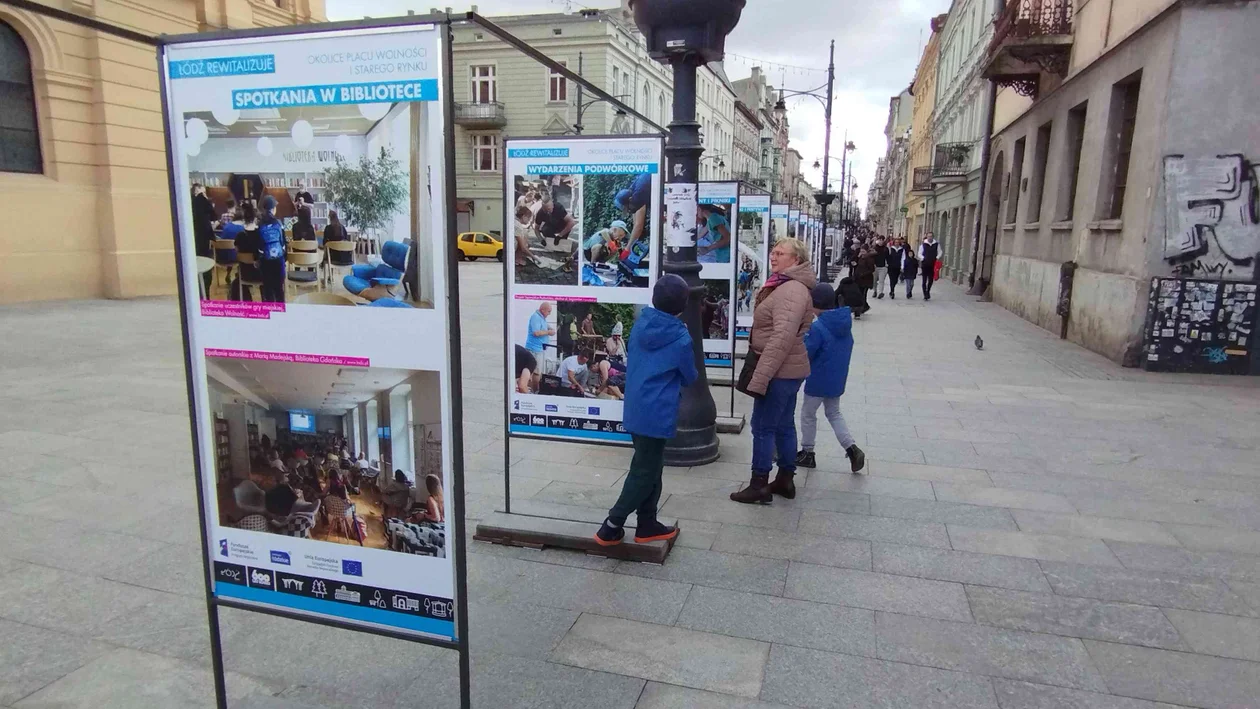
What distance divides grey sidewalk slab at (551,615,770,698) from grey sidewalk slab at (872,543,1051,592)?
1249mm

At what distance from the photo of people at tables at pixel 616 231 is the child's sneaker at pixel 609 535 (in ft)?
4.86

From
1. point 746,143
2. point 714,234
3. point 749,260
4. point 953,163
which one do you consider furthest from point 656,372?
point 746,143

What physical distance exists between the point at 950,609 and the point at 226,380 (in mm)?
3421

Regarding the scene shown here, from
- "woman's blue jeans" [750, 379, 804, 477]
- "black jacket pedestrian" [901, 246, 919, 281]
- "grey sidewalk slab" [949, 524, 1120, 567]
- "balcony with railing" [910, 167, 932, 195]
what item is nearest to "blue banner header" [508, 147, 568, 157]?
"woman's blue jeans" [750, 379, 804, 477]

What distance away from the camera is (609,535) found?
167 inches

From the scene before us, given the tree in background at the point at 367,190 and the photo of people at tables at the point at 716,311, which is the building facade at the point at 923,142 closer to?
the photo of people at tables at the point at 716,311

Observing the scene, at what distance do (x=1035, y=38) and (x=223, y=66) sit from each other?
1644 centimetres

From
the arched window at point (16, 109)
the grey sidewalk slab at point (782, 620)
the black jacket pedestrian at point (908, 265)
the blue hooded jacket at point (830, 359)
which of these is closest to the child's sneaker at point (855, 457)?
the blue hooded jacket at point (830, 359)

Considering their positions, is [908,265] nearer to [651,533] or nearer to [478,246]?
[651,533]

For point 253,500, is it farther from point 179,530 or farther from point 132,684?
point 179,530

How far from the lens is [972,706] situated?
116 inches

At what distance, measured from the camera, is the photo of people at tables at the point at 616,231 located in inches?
181

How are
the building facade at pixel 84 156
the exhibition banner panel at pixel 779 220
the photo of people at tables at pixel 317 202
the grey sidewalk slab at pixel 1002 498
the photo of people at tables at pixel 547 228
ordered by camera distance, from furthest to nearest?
the building facade at pixel 84 156
the exhibition banner panel at pixel 779 220
the grey sidewalk slab at pixel 1002 498
the photo of people at tables at pixel 547 228
the photo of people at tables at pixel 317 202

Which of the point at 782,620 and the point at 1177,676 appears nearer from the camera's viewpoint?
the point at 1177,676
